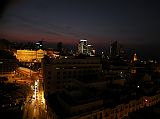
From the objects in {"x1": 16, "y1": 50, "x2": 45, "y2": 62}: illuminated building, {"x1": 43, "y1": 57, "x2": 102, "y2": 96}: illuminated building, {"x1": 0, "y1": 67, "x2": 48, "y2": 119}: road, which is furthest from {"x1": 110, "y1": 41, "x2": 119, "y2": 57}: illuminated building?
{"x1": 43, "y1": 57, "x2": 102, "y2": 96}: illuminated building

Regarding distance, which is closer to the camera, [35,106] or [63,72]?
[35,106]

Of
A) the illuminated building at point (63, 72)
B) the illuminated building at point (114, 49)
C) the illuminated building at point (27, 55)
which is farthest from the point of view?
the illuminated building at point (114, 49)

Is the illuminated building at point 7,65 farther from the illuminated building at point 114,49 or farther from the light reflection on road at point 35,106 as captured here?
the illuminated building at point 114,49

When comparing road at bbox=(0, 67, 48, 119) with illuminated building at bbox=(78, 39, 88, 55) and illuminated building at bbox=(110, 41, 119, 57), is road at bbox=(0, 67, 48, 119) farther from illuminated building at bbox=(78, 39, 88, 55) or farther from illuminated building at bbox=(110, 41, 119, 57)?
illuminated building at bbox=(110, 41, 119, 57)

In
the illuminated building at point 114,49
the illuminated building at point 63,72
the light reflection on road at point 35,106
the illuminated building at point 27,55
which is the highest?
the illuminated building at point 114,49

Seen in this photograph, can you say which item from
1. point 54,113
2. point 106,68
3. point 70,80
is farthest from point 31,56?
point 54,113

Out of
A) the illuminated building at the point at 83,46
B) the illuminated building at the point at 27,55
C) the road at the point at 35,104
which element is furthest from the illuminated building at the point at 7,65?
the illuminated building at the point at 83,46

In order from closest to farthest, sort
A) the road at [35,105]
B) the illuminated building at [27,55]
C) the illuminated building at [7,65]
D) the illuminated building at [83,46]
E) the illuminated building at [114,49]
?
the road at [35,105] < the illuminated building at [7,65] < the illuminated building at [27,55] < the illuminated building at [83,46] < the illuminated building at [114,49]

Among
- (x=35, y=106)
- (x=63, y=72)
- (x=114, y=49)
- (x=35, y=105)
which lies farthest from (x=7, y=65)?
(x=114, y=49)

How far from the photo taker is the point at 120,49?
177375 millimetres

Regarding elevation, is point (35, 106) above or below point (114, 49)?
below

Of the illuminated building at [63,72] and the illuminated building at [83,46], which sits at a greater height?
the illuminated building at [83,46]

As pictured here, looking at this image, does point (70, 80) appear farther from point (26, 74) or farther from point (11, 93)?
point (26, 74)

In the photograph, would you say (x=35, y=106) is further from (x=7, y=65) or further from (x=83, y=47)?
(x=83, y=47)
